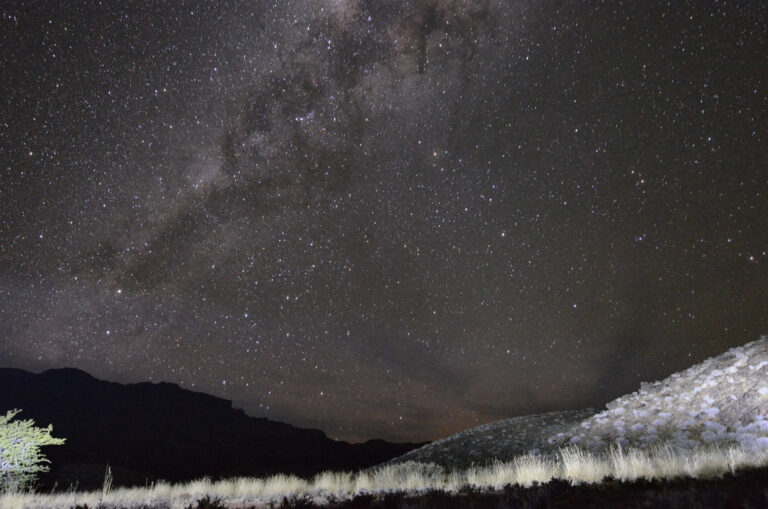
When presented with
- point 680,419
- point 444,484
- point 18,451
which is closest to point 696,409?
point 680,419

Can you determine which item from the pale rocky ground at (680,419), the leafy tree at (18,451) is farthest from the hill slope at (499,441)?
the leafy tree at (18,451)

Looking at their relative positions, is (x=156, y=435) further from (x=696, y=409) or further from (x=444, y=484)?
(x=444, y=484)

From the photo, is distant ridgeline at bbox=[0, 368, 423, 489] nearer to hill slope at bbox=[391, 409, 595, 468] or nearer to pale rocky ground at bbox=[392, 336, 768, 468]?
hill slope at bbox=[391, 409, 595, 468]

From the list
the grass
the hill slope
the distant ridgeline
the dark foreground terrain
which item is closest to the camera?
the dark foreground terrain

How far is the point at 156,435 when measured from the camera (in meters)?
104

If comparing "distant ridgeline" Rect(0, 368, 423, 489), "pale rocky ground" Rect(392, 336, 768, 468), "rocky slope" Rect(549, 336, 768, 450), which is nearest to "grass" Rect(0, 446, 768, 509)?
"pale rocky ground" Rect(392, 336, 768, 468)

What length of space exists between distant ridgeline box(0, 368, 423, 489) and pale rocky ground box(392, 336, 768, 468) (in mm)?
61447

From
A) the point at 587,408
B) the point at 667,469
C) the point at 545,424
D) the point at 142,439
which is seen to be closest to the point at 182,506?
the point at 667,469

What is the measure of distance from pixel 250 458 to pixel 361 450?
3256cm

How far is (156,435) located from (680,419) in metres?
115

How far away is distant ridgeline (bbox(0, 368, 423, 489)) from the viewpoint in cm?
8119

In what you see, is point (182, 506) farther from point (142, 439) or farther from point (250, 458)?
point (142, 439)

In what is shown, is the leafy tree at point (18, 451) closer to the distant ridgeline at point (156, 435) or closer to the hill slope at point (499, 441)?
the hill slope at point (499, 441)

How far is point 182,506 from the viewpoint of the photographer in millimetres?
8188
